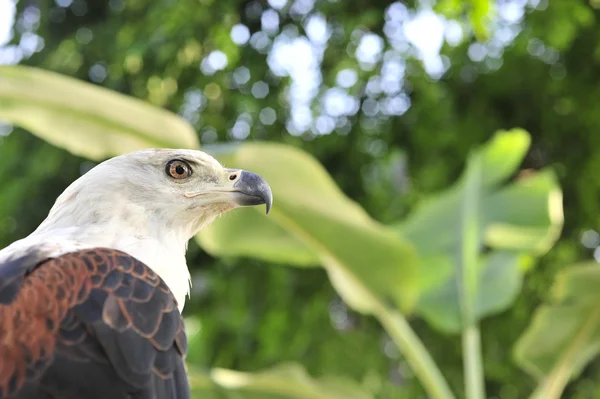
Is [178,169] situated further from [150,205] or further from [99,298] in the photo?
[99,298]

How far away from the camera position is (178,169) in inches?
82.5

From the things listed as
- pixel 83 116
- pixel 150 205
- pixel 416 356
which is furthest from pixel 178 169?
pixel 416 356

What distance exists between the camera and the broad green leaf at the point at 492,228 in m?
3.99

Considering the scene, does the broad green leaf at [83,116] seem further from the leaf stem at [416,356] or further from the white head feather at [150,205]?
the leaf stem at [416,356]

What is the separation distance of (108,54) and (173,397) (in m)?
4.09

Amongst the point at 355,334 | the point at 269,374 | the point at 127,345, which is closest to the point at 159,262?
the point at 127,345

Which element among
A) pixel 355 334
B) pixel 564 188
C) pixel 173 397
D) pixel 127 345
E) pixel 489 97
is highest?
pixel 127 345

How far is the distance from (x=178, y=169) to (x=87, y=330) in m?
0.59

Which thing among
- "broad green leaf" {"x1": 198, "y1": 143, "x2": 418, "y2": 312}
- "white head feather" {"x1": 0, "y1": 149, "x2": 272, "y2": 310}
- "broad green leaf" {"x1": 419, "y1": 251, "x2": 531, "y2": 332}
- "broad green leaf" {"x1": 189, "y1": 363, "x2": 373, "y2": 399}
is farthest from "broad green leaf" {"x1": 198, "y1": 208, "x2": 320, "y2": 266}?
"white head feather" {"x1": 0, "y1": 149, "x2": 272, "y2": 310}

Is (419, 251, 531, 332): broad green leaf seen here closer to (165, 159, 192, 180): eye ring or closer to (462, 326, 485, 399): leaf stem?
(462, 326, 485, 399): leaf stem

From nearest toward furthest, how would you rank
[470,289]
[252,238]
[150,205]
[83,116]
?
[150,205] → [83,116] → [252,238] → [470,289]

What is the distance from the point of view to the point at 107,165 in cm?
207

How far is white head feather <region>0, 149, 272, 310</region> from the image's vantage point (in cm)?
192

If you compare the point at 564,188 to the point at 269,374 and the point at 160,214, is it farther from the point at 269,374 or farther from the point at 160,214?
the point at 160,214
